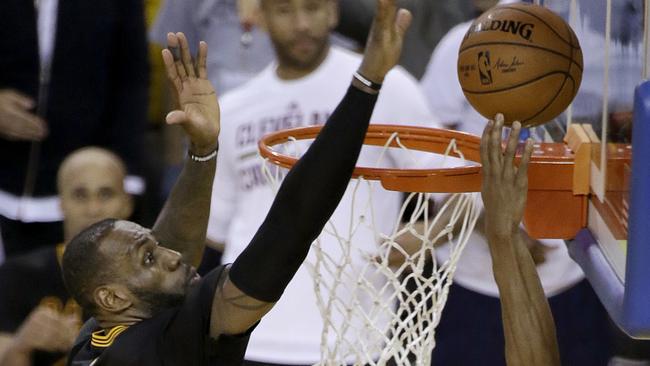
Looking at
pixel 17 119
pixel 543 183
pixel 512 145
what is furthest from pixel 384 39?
pixel 17 119

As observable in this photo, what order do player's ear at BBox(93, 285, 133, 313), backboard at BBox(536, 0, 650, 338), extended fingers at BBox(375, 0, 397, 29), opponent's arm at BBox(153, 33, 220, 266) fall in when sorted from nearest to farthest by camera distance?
extended fingers at BBox(375, 0, 397, 29) → backboard at BBox(536, 0, 650, 338) → player's ear at BBox(93, 285, 133, 313) → opponent's arm at BBox(153, 33, 220, 266)

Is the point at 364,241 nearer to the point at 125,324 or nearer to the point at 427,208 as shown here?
the point at 427,208

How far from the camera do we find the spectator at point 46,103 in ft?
15.8

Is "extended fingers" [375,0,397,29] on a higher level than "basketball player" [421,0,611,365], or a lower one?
higher

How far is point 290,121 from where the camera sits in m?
4.39

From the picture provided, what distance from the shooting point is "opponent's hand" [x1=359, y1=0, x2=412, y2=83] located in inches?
101

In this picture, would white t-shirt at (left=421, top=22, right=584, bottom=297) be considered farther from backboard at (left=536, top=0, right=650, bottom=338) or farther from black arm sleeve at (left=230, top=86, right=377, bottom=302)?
black arm sleeve at (left=230, top=86, right=377, bottom=302)

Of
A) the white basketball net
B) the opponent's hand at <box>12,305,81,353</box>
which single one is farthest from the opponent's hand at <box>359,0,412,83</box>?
the opponent's hand at <box>12,305,81,353</box>

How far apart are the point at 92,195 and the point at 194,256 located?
3.81 ft

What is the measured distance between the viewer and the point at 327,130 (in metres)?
2.62

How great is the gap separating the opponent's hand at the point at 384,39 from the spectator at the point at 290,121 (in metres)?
1.43

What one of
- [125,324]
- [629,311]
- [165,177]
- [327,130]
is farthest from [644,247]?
[165,177]

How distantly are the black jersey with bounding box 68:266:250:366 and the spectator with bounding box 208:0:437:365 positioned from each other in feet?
4.02

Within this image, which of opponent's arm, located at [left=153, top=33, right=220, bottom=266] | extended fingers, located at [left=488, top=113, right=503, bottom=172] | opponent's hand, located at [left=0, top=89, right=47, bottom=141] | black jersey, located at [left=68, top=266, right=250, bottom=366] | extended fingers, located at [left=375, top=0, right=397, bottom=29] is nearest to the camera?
extended fingers, located at [left=375, top=0, right=397, bottom=29]
